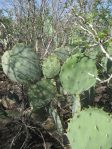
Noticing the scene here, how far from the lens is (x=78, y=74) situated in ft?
11.4

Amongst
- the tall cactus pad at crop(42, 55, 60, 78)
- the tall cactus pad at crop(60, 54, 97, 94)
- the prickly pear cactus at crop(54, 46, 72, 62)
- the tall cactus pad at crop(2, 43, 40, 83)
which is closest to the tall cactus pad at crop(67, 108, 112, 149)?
the tall cactus pad at crop(60, 54, 97, 94)

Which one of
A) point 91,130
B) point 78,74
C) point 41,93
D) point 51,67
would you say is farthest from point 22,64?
point 91,130

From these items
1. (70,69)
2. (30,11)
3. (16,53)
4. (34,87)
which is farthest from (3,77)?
(30,11)

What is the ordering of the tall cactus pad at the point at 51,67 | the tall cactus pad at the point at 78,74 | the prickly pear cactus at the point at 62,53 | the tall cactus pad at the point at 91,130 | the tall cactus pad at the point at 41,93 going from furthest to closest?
the prickly pear cactus at the point at 62,53 < the tall cactus pad at the point at 51,67 < the tall cactus pad at the point at 41,93 < the tall cactus pad at the point at 78,74 < the tall cactus pad at the point at 91,130

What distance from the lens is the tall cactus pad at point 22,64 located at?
420 cm

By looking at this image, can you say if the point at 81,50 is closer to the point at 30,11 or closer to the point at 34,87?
the point at 34,87

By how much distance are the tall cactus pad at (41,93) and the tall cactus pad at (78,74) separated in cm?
33

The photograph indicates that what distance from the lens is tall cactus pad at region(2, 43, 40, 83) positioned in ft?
13.8

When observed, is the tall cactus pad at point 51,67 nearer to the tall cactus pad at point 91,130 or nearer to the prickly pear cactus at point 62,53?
the prickly pear cactus at point 62,53

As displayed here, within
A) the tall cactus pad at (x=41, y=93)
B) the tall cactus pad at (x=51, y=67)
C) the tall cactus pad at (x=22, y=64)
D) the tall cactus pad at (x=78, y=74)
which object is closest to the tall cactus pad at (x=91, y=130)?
the tall cactus pad at (x=78, y=74)

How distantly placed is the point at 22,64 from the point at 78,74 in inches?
34.9

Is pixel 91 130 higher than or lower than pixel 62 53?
lower

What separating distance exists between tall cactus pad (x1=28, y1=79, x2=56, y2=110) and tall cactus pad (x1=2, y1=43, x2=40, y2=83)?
327 millimetres

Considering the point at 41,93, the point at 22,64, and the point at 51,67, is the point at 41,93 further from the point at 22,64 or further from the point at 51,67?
the point at 22,64
